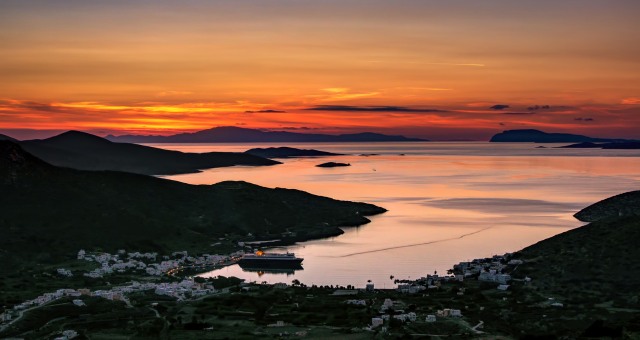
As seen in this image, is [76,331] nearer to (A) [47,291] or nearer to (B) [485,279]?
(A) [47,291]

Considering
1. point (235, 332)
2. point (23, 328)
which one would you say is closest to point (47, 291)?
point (23, 328)

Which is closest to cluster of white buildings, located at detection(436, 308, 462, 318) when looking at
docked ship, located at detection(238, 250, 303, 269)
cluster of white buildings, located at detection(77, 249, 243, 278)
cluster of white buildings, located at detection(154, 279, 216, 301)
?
cluster of white buildings, located at detection(154, 279, 216, 301)

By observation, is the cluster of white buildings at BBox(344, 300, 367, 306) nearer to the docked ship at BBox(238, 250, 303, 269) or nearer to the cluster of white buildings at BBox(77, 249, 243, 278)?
the docked ship at BBox(238, 250, 303, 269)

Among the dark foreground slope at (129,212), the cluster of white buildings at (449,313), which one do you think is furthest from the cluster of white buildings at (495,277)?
the dark foreground slope at (129,212)

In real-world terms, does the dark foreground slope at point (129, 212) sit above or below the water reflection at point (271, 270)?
above

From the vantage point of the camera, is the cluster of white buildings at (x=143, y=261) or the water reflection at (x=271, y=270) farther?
the water reflection at (x=271, y=270)

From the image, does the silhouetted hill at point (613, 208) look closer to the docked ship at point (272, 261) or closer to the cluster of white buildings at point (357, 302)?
the docked ship at point (272, 261)

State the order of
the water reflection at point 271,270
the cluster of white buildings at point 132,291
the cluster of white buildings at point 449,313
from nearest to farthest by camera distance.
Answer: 1. the cluster of white buildings at point 449,313
2. the cluster of white buildings at point 132,291
3. the water reflection at point 271,270

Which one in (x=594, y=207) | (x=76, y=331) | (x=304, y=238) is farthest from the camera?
(x=594, y=207)
